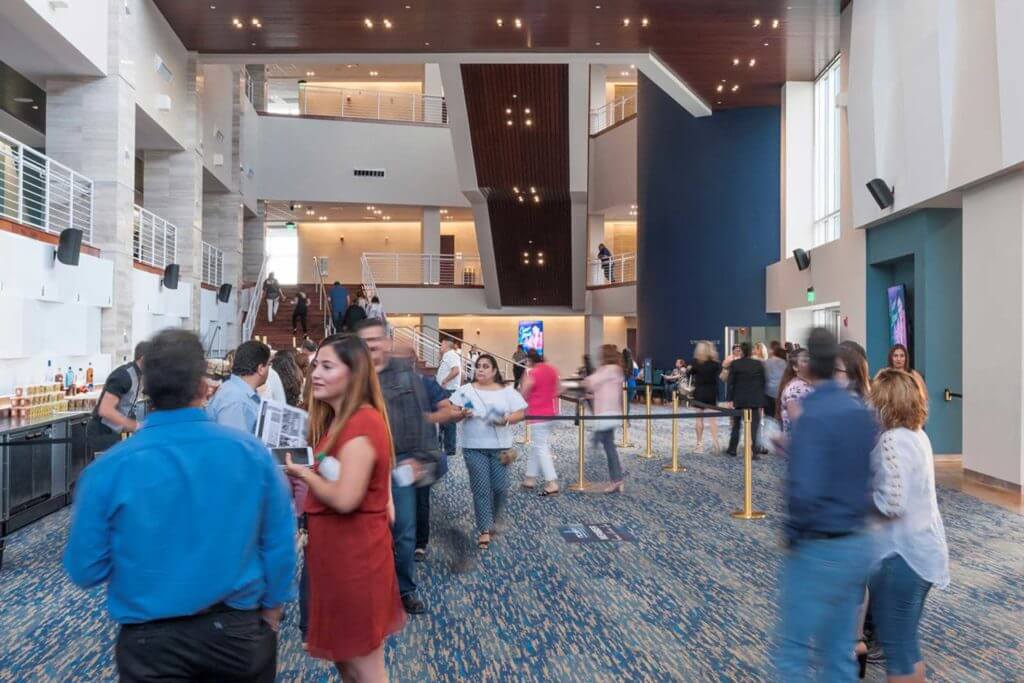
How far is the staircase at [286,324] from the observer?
64.9 ft

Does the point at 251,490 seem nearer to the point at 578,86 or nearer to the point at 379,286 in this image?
the point at 578,86

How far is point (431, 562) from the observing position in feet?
18.6

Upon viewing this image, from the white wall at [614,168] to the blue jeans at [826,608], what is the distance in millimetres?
23998

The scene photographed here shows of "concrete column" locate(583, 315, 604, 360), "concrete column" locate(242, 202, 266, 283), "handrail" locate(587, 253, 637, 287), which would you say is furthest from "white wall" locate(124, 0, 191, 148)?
"concrete column" locate(583, 315, 604, 360)

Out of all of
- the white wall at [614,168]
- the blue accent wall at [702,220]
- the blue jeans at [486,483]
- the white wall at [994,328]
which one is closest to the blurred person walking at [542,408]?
the blue jeans at [486,483]

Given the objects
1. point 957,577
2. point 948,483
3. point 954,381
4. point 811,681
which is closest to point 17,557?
point 811,681

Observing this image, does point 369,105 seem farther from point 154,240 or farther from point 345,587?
point 345,587

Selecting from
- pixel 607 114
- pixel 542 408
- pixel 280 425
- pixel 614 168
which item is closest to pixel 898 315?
pixel 542 408

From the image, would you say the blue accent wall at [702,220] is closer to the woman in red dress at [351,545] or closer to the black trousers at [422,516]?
the black trousers at [422,516]

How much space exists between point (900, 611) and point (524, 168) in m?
18.0

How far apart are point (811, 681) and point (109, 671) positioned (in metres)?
3.11

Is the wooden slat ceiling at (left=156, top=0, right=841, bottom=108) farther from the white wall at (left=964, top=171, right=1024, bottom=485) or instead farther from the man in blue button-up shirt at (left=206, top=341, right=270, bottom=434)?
the man in blue button-up shirt at (left=206, top=341, right=270, bottom=434)

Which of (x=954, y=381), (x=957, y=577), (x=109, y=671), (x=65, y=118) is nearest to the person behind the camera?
(x=109, y=671)

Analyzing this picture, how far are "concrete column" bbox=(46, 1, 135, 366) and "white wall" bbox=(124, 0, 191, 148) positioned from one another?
23.4 inches
